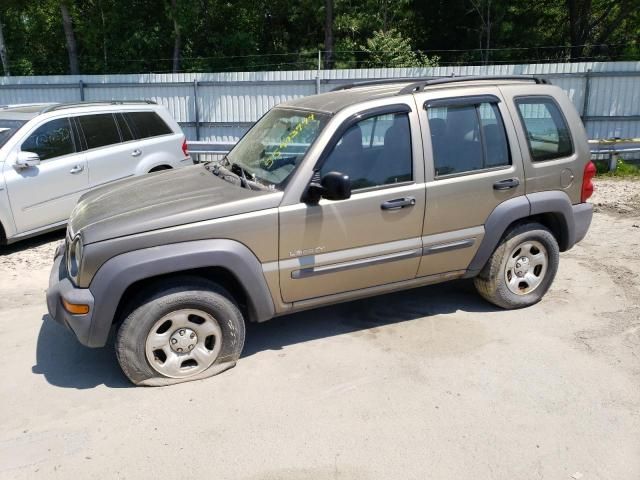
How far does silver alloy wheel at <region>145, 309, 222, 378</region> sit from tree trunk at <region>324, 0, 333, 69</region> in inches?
705

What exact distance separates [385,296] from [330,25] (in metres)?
17.6

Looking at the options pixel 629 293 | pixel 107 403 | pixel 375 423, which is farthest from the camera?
pixel 629 293

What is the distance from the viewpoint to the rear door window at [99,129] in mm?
7508

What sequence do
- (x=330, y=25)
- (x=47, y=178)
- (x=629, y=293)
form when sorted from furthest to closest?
(x=330, y=25)
(x=47, y=178)
(x=629, y=293)

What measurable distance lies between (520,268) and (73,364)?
3.68m

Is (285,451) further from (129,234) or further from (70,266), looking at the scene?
(70,266)

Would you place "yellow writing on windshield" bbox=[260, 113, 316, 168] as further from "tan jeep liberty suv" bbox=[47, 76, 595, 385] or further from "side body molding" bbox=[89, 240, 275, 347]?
"side body molding" bbox=[89, 240, 275, 347]

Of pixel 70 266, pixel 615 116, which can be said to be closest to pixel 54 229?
pixel 70 266

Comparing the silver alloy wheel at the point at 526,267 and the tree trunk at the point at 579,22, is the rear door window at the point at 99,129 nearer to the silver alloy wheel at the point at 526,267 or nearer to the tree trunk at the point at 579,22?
the silver alloy wheel at the point at 526,267

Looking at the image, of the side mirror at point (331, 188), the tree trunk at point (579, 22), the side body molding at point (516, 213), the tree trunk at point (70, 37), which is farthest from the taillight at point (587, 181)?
the tree trunk at point (70, 37)

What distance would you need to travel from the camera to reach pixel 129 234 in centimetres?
367

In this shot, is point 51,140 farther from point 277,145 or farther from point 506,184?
point 506,184

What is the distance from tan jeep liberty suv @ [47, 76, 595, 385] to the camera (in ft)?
12.3

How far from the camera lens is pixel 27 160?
6656 mm
